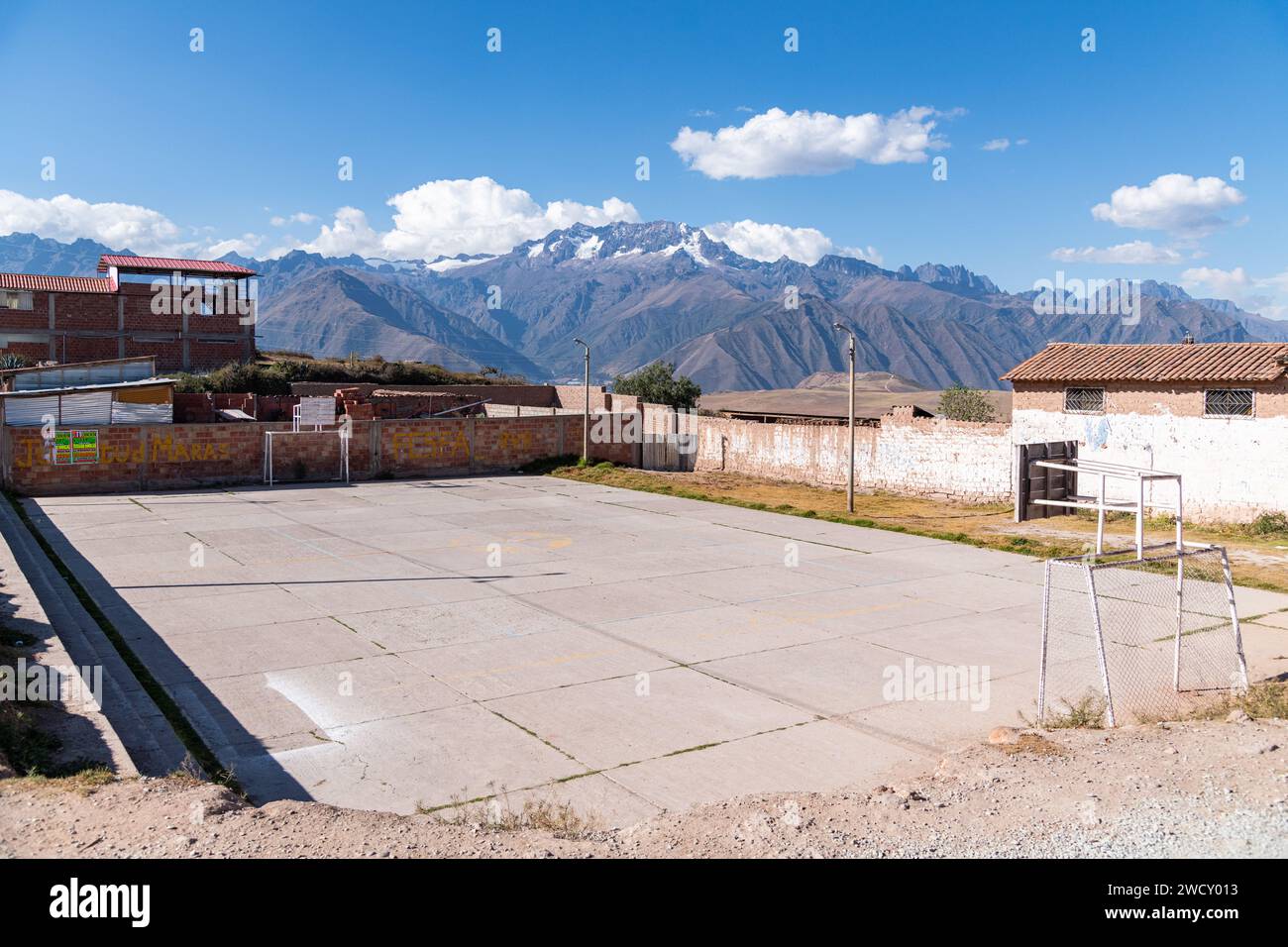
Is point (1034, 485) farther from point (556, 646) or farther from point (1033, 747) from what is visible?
point (556, 646)

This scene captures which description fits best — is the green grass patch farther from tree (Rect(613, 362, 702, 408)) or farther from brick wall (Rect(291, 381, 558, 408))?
tree (Rect(613, 362, 702, 408))

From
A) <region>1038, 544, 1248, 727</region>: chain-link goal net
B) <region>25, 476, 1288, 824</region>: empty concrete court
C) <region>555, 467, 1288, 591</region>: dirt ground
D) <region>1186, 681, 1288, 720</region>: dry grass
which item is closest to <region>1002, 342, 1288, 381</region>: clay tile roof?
<region>555, 467, 1288, 591</region>: dirt ground

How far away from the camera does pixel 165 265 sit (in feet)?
224

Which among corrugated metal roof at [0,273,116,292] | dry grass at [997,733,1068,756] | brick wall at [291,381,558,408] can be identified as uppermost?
corrugated metal roof at [0,273,116,292]

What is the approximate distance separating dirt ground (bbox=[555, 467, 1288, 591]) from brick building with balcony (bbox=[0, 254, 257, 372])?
38.1 meters

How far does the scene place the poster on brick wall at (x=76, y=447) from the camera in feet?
91.2

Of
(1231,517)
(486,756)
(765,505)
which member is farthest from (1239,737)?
(765,505)

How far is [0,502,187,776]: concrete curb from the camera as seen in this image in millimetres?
8602

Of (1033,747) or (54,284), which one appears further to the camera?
(54,284)

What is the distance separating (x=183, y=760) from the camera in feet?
27.5

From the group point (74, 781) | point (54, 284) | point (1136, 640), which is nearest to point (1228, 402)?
point (1136, 640)

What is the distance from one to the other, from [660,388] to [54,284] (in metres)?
37.4

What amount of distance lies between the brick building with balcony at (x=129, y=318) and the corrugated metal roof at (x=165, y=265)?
0.56 ft
